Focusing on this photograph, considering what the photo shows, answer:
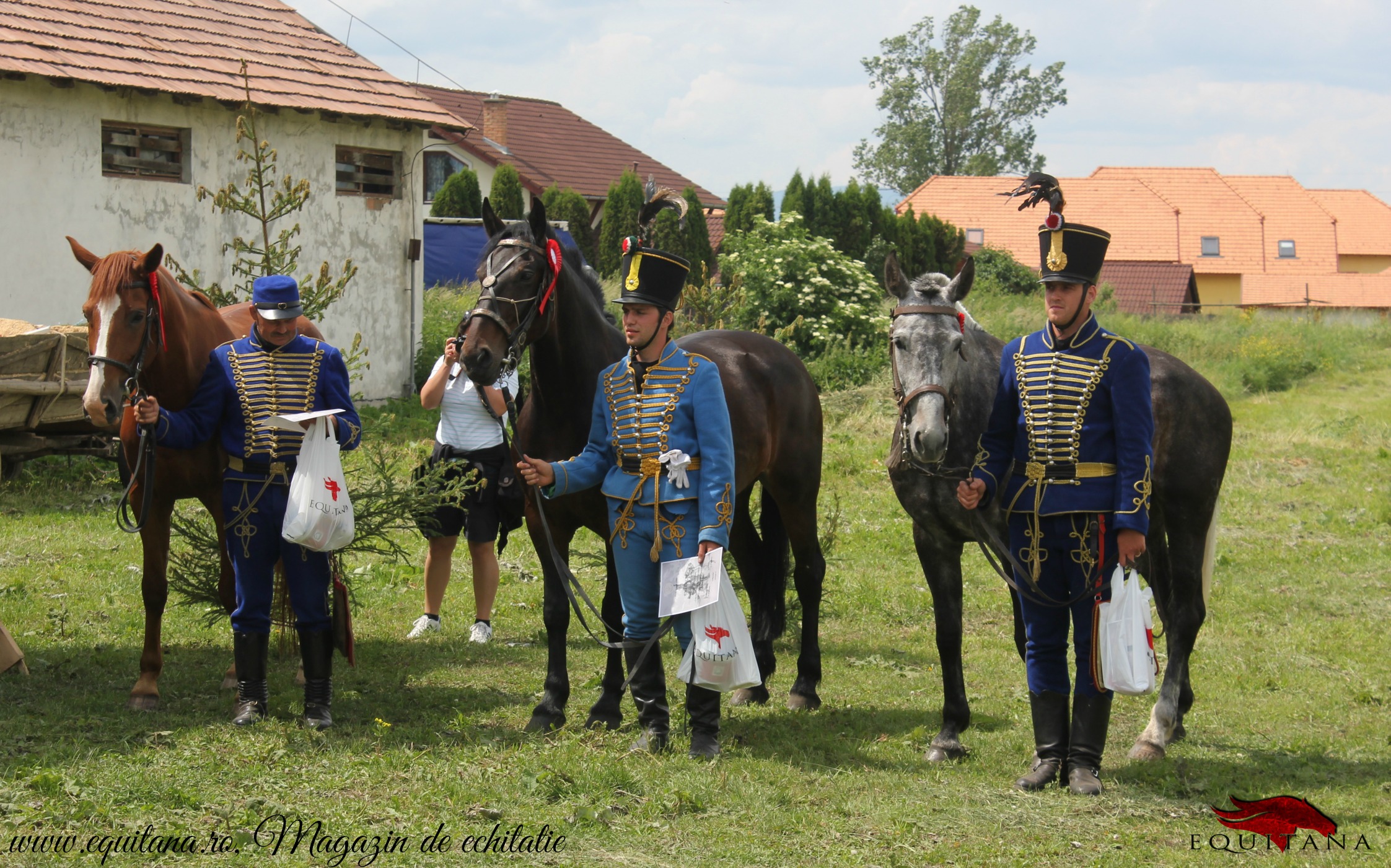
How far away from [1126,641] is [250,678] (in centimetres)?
377

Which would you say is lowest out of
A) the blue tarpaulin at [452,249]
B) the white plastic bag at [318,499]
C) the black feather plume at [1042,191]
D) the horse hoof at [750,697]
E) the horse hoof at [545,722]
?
the horse hoof at [750,697]

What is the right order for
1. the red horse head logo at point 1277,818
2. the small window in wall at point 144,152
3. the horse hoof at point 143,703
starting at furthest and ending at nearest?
the small window in wall at point 144,152, the horse hoof at point 143,703, the red horse head logo at point 1277,818

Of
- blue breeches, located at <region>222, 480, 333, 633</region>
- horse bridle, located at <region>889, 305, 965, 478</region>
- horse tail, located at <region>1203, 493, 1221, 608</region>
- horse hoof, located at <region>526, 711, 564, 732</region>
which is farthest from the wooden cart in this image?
horse tail, located at <region>1203, 493, 1221, 608</region>

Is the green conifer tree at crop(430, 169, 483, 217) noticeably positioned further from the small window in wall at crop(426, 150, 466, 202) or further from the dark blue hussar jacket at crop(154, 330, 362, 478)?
the dark blue hussar jacket at crop(154, 330, 362, 478)

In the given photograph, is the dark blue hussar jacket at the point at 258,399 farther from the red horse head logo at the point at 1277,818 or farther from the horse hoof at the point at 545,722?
the red horse head logo at the point at 1277,818

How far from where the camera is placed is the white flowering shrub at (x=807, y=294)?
18.8 meters

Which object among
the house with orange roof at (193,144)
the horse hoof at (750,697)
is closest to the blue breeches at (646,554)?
the horse hoof at (750,697)

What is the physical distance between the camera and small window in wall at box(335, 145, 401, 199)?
16.0m

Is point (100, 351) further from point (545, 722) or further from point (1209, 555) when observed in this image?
point (1209, 555)

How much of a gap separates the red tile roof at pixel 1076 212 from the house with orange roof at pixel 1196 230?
44 millimetres

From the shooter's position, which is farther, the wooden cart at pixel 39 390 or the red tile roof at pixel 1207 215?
the red tile roof at pixel 1207 215

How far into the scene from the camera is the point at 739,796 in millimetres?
4652

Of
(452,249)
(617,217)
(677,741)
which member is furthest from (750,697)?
(617,217)

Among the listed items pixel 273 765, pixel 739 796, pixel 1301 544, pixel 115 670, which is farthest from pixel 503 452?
pixel 1301 544
